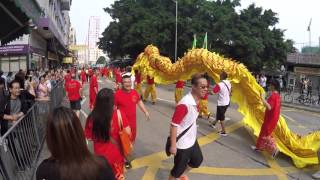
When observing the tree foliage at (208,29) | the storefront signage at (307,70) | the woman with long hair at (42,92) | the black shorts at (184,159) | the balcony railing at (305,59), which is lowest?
the black shorts at (184,159)

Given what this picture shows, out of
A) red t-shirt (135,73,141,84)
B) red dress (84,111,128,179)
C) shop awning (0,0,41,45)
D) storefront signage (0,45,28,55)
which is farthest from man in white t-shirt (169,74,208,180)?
storefront signage (0,45,28,55)

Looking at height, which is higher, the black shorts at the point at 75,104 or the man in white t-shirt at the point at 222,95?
the man in white t-shirt at the point at 222,95

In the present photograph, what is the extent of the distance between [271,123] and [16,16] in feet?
17.5

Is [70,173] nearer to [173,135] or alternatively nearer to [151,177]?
[173,135]

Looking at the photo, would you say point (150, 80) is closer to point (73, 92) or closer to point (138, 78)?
point (138, 78)

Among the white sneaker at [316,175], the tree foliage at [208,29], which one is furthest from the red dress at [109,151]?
the tree foliage at [208,29]

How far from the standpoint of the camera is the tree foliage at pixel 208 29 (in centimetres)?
5050

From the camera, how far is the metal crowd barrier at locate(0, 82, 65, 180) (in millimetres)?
5305

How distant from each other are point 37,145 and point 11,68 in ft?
86.3

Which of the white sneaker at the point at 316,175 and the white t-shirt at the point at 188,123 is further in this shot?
the white sneaker at the point at 316,175

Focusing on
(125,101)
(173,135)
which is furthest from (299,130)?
(173,135)

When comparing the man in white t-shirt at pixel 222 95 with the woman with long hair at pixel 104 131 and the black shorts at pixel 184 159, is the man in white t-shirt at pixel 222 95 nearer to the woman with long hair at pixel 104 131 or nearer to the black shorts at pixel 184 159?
the black shorts at pixel 184 159

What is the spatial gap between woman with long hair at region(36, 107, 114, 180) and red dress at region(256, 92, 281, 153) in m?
6.89

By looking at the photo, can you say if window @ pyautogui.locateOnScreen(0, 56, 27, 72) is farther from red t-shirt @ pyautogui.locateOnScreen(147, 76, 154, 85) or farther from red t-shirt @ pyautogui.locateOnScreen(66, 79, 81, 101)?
red t-shirt @ pyautogui.locateOnScreen(66, 79, 81, 101)
